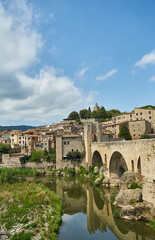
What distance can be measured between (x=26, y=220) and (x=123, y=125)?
41.3 meters

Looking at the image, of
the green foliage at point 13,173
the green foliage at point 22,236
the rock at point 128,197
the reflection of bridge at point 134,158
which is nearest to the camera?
the green foliage at point 22,236

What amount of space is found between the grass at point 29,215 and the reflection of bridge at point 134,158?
7.76 metres

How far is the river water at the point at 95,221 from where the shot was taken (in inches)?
506

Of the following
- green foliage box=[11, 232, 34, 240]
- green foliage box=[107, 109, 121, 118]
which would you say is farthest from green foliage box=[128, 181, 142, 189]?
green foliage box=[107, 109, 121, 118]

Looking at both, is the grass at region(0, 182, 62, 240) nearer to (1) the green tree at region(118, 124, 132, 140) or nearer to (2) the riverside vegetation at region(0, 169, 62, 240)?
(2) the riverside vegetation at region(0, 169, 62, 240)

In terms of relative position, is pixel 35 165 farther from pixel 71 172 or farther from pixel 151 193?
pixel 151 193

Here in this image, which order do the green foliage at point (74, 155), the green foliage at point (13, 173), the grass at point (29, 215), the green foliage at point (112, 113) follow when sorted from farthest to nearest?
1. the green foliage at point (112, 113)
2. the green foliage at point (74, 155)
3. the green foliage at point (13, 173)
4. the grass at point (29, 215)

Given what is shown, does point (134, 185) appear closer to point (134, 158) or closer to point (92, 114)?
point (134, 158)

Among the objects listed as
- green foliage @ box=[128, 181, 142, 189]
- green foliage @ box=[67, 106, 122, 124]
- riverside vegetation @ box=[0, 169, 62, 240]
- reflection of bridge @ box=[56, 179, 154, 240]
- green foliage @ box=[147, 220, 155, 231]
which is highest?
green foliage @ box=[67, 106, 122, 124]

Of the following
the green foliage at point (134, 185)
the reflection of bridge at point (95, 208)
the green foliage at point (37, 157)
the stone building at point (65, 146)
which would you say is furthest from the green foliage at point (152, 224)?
the green foliage at point (37, 157)

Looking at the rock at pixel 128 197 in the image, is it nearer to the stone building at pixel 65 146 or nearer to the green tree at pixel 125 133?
the stone building at pixel 65 146

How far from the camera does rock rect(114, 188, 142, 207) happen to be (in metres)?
15.4

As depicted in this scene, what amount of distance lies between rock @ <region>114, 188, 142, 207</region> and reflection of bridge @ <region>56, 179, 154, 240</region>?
119 cm

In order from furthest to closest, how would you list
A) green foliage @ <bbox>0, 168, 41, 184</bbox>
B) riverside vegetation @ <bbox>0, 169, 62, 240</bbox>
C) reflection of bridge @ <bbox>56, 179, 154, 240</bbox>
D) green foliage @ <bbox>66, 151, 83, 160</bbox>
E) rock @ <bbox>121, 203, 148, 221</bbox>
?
green foliage @ <bbox>66, 151, 83, 160</bbox> → green foliage @ <bbox>0, 168, 41, 184</bbox> → rock @ <bbox>121, 203, 148, 221</bbox> → reflection of bridge @ <bbox>56, 179, 154, 240</bbox> → riverside vegetation @ <bbox>0, 169, 62, 240</bbox>
